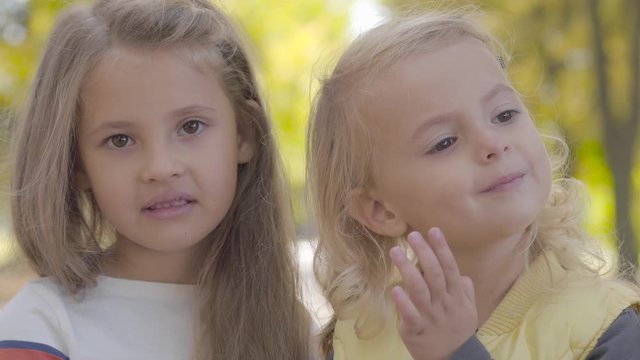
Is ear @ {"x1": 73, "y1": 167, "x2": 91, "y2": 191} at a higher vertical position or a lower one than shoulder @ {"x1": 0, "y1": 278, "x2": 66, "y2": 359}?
higher

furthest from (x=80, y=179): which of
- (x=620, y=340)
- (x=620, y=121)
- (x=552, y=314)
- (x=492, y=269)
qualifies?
(x=620, y=121)

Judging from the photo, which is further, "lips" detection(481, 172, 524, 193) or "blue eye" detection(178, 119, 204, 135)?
"blue eye" detection(178, 119, 204, 135)

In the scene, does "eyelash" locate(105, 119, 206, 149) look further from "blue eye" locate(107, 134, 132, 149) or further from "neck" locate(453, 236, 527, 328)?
"neck" locate(453, 236, 527, 328)

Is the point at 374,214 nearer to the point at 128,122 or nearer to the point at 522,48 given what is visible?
the point at 128,122

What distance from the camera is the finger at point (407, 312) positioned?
5.47ft

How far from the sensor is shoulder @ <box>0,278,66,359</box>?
79.5 inches

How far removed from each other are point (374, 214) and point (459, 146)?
32 centimetres

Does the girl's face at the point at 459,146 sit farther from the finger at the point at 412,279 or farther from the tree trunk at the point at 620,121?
the tree trunk at the point at 620,121

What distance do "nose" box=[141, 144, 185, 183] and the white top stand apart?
0.34 m

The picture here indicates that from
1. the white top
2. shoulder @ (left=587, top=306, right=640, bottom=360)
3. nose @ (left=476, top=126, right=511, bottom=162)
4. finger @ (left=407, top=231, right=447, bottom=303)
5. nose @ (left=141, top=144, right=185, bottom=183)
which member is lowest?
shoulder @ (left=587, top=306, right=640, bottom=360)

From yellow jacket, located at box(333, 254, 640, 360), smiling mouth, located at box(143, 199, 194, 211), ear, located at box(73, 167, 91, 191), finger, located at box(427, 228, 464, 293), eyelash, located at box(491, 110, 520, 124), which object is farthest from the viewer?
ear, located at box(73, 167, 91, 191)

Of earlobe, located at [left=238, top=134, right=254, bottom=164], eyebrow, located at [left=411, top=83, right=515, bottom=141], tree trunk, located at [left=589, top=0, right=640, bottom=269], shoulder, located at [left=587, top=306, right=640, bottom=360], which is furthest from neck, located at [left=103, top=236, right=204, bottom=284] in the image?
tree trunk, located at [left=589, top=0, right=640, bottom=269]

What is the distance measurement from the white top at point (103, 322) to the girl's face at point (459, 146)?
2.30 ft

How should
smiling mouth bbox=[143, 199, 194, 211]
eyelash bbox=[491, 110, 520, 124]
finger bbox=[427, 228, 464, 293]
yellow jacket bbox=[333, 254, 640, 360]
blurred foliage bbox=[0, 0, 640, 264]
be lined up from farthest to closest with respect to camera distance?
blurred foliage bbox=[0, 0, 640, 264] → smiling mouth bbox=[143, 199, 194, 211] → eyelash bbox=[491, 110, 520, 124] → yellow jacket bbox=[333, 254, 640, 360] → finger bbox=[427, 228, 464, 293]
